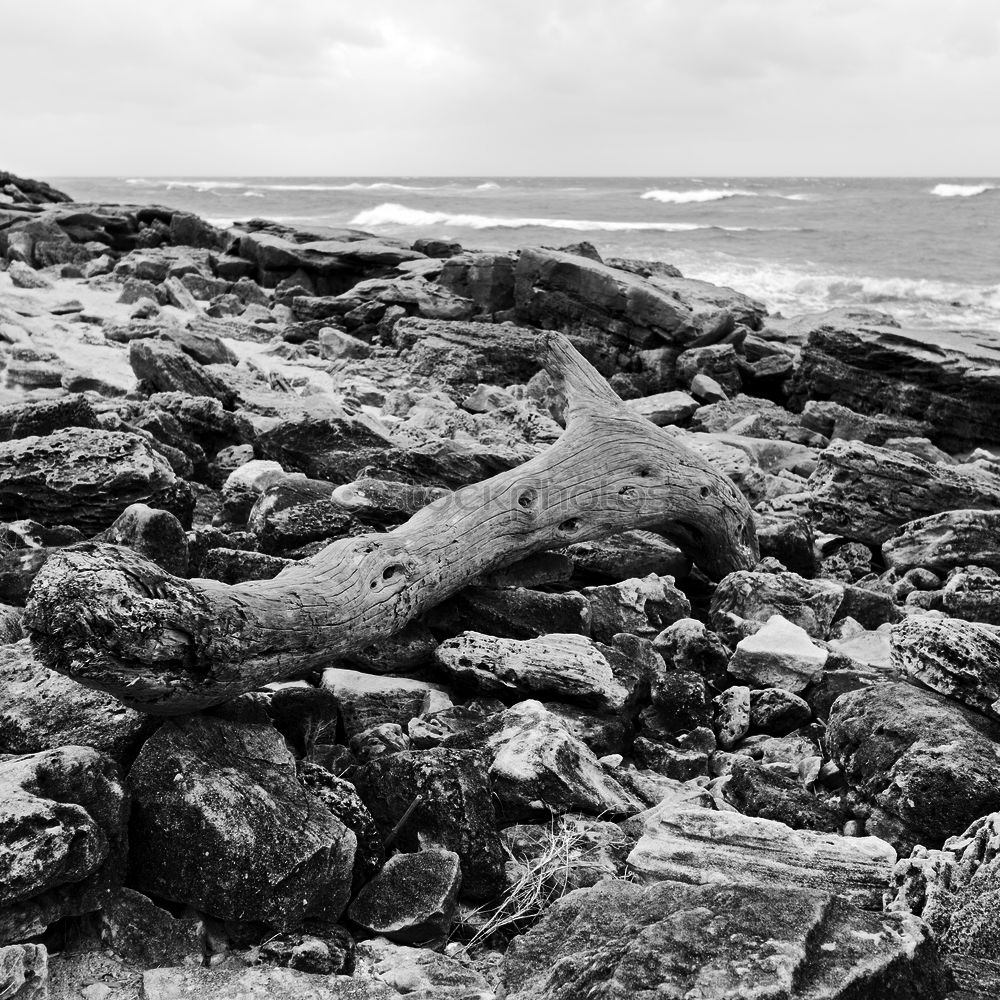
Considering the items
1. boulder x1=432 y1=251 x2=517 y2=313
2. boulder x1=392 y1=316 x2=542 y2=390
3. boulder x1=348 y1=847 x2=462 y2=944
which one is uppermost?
boulder x1=432 y1=251 x2=517 y2=313

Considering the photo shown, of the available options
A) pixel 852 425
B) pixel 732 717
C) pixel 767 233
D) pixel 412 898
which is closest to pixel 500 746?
pixel 412 898

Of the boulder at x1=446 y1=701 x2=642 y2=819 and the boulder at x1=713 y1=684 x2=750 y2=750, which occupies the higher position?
the boulder at x1=446 y1=701 x2=642 y2=819

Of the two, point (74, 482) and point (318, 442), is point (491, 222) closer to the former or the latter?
point (318, 442)

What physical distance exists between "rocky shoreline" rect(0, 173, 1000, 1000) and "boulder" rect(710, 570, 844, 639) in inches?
0.7

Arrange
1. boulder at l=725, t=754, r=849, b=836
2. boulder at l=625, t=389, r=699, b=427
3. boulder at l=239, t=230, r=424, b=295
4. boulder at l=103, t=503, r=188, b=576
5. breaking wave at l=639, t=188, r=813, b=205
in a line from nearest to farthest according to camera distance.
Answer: boulder at l=725, t=754, r=849, b=836
boulder at l=103, t=503, r=188, b=576
boulder at l=625, t=389, r=699, b=427
boulder at l=239, t=230, r=424, b=295
breaking wave at l=639, t=188, r=813, b=205

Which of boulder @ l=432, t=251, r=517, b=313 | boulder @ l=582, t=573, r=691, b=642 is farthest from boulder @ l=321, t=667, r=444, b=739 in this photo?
boulder @ l=432, t=251, r=517, b=313

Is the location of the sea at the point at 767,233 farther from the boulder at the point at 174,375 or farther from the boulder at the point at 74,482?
the boulder at the point at 74,482

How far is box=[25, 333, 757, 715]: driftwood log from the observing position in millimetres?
2818

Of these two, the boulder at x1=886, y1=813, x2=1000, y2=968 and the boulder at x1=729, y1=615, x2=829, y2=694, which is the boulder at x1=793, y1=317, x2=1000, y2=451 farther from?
the boulder at x1=886, y1=813, x2=1000, y2=968

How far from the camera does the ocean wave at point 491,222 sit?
3894 centimetres

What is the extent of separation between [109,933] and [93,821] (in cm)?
29

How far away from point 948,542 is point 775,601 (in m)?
1.69

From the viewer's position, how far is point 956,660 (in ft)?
13.4

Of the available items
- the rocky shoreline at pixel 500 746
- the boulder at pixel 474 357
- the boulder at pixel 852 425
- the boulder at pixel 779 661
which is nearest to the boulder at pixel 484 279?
the boulder at pixel 474 357
